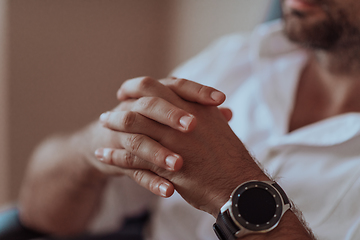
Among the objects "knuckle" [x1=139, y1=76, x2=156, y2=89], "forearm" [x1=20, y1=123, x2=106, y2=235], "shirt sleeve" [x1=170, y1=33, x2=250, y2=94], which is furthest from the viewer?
"shirt sleeve" [x1=170, y1=33, x2=250, y2=94]

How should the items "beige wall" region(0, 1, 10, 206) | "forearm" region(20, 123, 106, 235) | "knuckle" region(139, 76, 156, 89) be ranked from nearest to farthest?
"knuckle" region(139, 76, 156, 89), "forearm" region(20, 123, 106, 235), "beige wall" region(0, 1, 10, 206)

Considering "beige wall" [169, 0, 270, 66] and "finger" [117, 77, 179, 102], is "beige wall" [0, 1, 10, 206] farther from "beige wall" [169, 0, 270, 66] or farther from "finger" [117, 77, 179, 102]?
"finger" [117, 77, 179, 102]

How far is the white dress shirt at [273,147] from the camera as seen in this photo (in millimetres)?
658

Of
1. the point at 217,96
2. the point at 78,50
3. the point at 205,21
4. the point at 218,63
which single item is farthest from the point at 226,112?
the point at 78,50

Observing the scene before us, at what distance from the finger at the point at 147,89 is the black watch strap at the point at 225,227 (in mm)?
200

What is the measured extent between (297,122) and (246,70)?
0.71 ft

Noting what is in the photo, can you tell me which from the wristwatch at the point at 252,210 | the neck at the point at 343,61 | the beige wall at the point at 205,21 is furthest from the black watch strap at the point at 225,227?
the beige wall at the point at 205,21

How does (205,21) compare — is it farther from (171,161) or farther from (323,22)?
(171,161)

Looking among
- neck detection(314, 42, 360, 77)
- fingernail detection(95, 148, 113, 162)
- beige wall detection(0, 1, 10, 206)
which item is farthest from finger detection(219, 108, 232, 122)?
beige wall detection(0, 1, 10, 206)

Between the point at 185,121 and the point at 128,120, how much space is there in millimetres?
101

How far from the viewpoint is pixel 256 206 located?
0.48 metres

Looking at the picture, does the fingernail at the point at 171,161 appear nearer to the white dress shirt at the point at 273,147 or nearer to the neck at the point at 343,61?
the white dress shirt at the point at 273,147

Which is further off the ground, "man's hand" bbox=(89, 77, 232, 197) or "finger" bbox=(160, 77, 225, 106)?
"finger" bbox=(160, 77, 225, 106)

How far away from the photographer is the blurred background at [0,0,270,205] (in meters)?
1.39
